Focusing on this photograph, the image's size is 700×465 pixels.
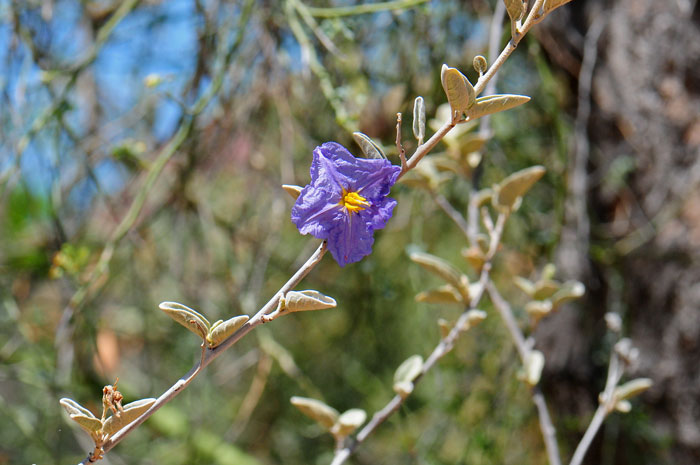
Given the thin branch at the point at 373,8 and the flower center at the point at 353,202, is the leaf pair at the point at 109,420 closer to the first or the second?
the flower center at the point at 353,202

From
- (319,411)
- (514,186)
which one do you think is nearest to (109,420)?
(319,411)

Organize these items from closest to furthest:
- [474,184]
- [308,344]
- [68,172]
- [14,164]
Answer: [474,184], [14,164], [68,172], [308,344]

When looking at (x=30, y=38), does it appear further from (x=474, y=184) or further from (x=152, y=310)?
(x=474, y=184)

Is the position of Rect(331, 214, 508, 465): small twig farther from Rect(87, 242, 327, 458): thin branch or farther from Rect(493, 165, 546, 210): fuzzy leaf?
Rect(87, 242, 327, 458): thin branch

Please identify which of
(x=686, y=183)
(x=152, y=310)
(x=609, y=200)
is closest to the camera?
(x=686, y=183)

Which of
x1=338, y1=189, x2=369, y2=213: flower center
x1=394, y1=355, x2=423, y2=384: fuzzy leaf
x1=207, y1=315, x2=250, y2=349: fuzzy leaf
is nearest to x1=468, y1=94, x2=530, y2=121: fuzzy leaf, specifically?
x1=338, y1=189, x2=369, y2=213: flower center

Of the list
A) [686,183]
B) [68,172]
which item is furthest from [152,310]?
[686,183]

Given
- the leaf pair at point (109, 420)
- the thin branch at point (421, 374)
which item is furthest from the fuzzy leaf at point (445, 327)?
the leaf pair at point (109, 420)
